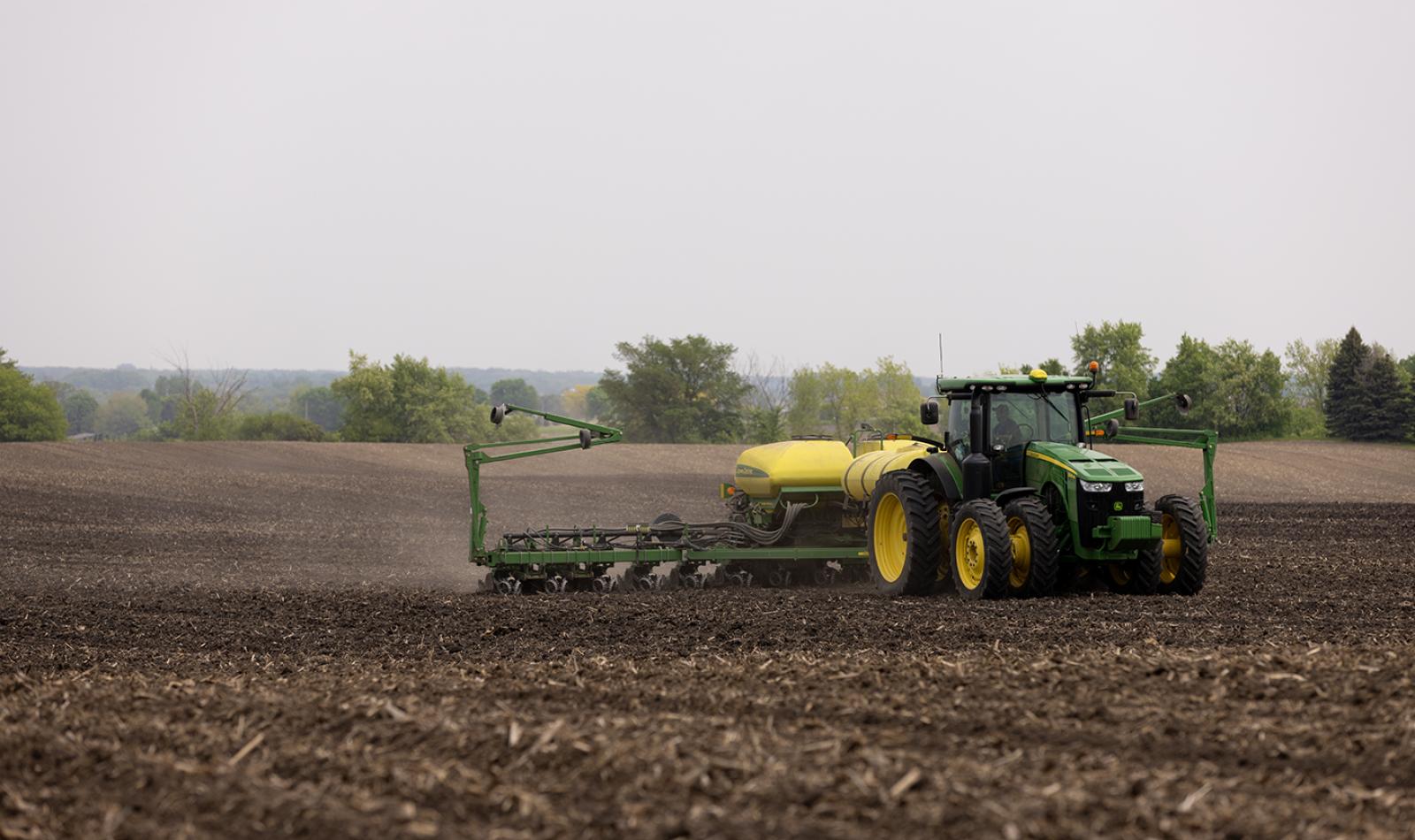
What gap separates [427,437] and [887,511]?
63.6 m

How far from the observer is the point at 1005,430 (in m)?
15.0

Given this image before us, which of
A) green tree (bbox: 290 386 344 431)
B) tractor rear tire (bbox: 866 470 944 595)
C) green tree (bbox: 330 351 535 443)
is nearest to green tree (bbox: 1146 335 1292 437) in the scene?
green tree (bbox: 330 351 535 443)

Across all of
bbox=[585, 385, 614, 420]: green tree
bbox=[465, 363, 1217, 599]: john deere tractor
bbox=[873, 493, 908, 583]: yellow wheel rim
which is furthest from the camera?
bbox=[585, 385, 614, 420]: green tree

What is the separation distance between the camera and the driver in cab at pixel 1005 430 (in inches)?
590

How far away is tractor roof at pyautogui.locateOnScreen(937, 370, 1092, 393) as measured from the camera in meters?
15.0

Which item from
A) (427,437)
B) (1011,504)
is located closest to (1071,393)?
(1011,504)

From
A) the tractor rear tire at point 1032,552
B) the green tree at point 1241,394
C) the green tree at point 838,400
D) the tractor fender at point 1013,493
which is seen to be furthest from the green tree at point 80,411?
the tractor rear tire at point 1032,552

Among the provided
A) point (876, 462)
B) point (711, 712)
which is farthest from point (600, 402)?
point (711, 712)

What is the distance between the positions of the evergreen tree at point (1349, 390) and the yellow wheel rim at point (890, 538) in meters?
51.2

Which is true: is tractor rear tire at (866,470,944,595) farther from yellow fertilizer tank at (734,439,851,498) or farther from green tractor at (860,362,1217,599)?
yellow fertilizer tank at (734,439,851,498)

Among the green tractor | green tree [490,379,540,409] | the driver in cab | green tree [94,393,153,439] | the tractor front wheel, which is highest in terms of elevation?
green tree [490,379,540,409]

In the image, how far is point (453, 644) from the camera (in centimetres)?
1184

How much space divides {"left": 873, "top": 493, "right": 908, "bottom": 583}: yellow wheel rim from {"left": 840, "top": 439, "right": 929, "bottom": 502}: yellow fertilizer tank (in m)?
0.33

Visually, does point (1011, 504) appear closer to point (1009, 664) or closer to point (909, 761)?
point (1009, 664)
